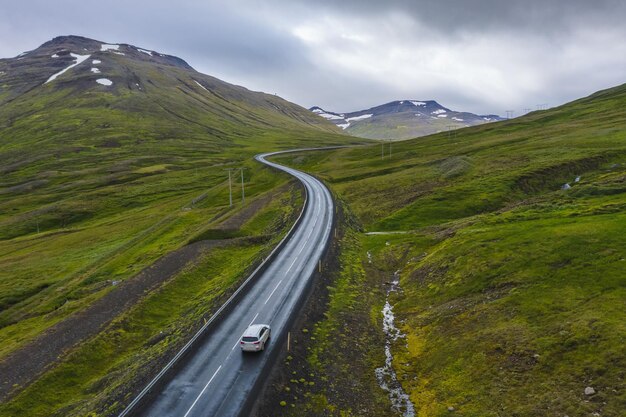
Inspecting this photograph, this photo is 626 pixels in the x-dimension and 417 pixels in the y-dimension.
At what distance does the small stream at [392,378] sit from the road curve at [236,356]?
8.42m

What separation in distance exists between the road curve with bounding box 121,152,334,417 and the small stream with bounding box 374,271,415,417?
27.6ft

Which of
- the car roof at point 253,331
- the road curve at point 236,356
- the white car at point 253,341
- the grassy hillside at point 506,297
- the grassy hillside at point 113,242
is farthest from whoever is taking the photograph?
the grassy hillside at point 113,242

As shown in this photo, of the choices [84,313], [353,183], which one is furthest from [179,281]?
[353,183]

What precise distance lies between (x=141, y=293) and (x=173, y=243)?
26.9 metres

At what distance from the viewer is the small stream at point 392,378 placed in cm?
2522

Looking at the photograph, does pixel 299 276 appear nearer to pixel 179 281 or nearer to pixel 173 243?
pixel 179 281

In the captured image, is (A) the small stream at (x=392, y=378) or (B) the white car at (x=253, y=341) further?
(B) the white car at (x=253, y=341)

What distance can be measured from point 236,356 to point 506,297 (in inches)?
883

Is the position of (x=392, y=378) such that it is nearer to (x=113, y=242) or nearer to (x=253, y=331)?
A: (x=253, y=331)

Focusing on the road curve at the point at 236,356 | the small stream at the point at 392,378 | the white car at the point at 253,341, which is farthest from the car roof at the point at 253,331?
the small stream at the point at 392,378

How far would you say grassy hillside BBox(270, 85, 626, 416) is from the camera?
22766mm

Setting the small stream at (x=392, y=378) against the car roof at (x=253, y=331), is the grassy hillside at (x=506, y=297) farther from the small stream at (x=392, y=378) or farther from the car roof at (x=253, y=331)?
the car roof at (x=253, y=331)

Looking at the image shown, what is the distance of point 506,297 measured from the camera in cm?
3297

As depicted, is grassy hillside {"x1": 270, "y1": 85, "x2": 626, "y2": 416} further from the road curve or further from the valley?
the road curve
